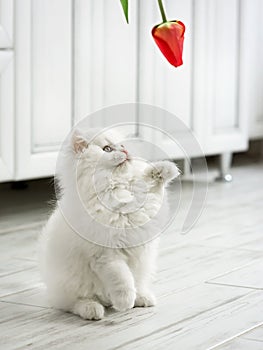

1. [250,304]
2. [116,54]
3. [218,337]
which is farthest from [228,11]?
[218,337]

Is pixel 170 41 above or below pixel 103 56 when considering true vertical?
above

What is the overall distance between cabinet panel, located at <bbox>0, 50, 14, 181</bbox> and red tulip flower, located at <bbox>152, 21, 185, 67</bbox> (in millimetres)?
1562

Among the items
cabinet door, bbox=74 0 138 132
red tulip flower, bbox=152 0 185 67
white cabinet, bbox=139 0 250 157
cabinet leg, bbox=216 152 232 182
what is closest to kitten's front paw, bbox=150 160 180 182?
red tulip flower, bbox=152 0 185 67

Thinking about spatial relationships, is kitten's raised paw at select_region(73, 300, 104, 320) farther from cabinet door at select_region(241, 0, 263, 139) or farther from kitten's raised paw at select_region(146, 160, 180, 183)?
cabinet door at select_region(241, 0, 263, 139)

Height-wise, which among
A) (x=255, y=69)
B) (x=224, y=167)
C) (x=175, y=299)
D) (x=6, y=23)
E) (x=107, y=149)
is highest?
(x=6, y=23)

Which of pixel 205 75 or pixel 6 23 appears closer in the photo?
pixel 6 23

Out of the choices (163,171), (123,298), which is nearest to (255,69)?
(163,171)

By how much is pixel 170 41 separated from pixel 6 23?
160cm

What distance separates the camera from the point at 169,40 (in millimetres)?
585

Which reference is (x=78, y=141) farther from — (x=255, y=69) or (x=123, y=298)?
(x=255, y=69)

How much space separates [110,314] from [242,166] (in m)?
2.40

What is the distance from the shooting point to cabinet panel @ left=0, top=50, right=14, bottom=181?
2113 millimetres

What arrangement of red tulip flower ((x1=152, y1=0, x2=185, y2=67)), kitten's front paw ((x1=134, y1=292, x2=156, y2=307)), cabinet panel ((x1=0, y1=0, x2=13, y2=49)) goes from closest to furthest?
red tulip flower ((x1=152, y1=0, x2=185, y2=67)), kitten's front paw ((x1=134, y1=292, x2=156, y2=307)), cabinet panel ((x1=0, y1=0, x2=13, y2=49))

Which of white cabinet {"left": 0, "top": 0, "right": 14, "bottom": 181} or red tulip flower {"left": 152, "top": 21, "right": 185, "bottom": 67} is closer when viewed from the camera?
red tulip flower {"left": 152, "top": 21, "right": 185, "bottom": 67}
